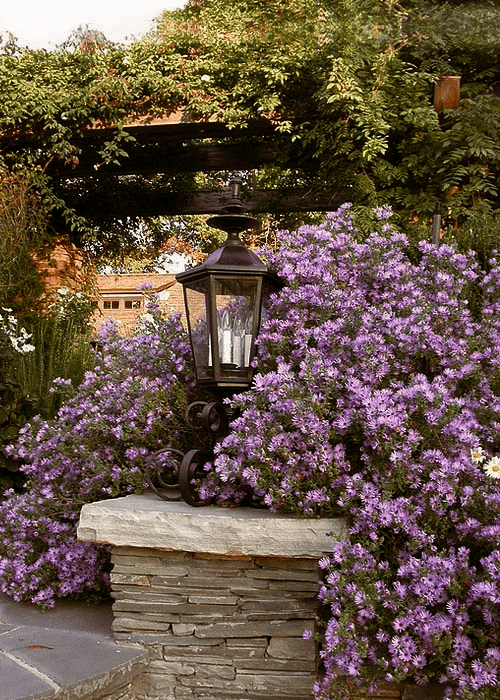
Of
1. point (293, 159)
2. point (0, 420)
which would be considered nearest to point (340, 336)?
point (0, 420)

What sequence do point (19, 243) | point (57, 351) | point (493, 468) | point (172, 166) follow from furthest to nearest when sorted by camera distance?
point (172, 166) → point (19, 243) → point (57, 351) → point (493, 468)

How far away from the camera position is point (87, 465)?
3.11 metres

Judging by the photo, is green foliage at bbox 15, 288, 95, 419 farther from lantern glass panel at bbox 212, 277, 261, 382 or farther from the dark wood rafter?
lantern glass panel at bbox 212, 277, 261, 382

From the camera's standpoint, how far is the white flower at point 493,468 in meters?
2.16

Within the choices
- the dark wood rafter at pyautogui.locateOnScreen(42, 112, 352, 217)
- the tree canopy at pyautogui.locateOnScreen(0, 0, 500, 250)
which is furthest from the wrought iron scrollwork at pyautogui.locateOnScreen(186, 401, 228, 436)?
the dark wood rafter at pyautogui.locateOnScreen(42, 112, 352, 217)

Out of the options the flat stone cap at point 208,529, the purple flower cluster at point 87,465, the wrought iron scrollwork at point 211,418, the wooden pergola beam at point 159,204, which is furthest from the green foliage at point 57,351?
the flat stone cap at point 208,529

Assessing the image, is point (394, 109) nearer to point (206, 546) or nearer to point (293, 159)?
point (293, 159)

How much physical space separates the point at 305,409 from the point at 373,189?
406 centimetres

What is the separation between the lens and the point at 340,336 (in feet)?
8.67

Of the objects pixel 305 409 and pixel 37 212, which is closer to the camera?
pixel 305 409

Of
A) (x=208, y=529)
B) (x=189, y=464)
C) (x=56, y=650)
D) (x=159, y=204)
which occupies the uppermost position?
(x=159, y=204)

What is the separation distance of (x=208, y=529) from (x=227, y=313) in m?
0.86

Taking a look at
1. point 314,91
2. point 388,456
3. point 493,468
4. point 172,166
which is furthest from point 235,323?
point 172,166

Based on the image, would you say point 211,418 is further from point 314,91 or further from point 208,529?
point 314,91
